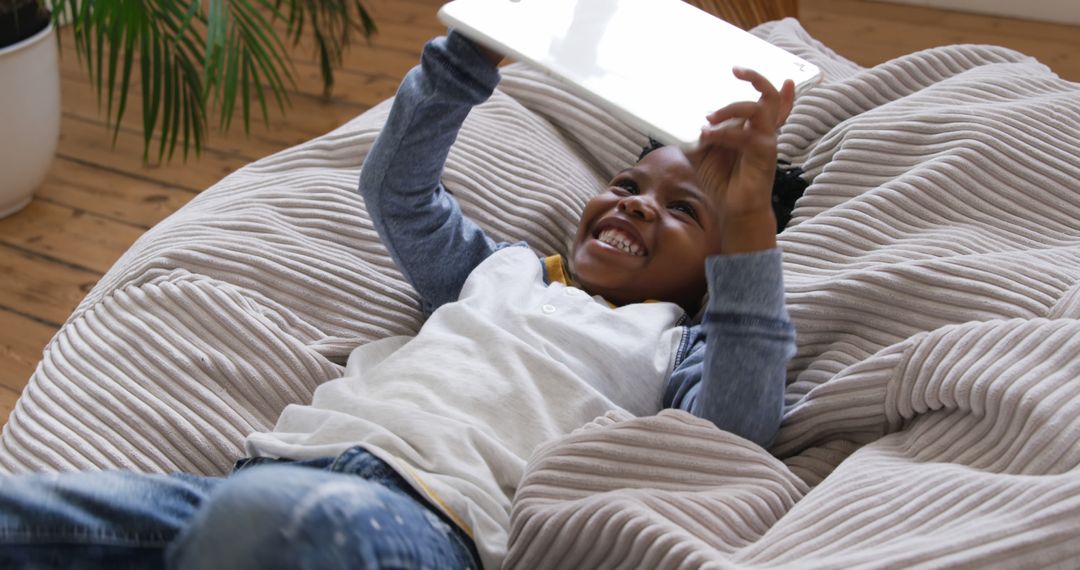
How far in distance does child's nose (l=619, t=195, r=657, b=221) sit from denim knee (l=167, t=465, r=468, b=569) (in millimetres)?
511

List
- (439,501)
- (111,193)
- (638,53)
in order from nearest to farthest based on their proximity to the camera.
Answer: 1. (439,501)
2. (638,53)
3. (111,193)

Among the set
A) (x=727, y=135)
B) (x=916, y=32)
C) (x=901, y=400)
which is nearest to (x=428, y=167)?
(x=727, y=135)

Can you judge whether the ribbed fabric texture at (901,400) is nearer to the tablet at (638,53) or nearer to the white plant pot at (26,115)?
the tablet at (638,53)

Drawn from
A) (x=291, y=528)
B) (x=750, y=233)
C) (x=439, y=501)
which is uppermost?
(x=750, y=233)

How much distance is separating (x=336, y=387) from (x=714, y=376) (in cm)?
34

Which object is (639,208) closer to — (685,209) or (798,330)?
(685,209)

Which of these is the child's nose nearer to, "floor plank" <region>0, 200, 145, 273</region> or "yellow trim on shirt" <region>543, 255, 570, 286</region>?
"yellow trim on shirt" <region>543, 255, 570, 286</region>

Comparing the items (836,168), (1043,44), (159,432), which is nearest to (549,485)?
(159,432)

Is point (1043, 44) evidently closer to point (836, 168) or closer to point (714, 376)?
point (836, 168)

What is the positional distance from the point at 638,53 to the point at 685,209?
8.9 inches

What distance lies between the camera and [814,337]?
1124 millimetres

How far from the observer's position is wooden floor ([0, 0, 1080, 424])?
1.99m

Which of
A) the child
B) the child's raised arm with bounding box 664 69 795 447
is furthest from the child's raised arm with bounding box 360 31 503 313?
the child's raised arm with bounding box 664 69 795 447

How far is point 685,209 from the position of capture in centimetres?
120
